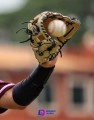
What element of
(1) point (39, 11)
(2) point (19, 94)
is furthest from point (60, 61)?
(2) point (19, 94)

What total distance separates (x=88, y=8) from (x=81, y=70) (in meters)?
19.7

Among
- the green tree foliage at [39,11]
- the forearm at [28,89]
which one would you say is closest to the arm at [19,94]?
the forearm at [28,89]

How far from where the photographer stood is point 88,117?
2388cm

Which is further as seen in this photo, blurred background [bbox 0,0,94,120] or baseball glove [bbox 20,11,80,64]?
blurred background [bbox 0,0,94,120]

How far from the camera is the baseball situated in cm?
411

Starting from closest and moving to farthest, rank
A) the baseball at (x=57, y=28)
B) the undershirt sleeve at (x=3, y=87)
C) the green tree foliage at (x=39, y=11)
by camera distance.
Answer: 1. the baseball at (x=57, y=28)
2. the undershirt sleeve at (x=3, y=87)
3. the green tree foliage at (x=39, y=11)

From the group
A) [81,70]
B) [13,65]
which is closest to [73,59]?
[81,70]

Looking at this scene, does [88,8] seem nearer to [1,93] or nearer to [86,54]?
[86,54]

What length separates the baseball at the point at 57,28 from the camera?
13.5 feet

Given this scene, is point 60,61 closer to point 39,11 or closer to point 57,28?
point 39,11

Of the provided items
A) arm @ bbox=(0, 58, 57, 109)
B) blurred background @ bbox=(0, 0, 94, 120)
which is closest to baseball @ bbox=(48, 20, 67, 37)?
arm @ bbox=(0, 58, 57, 109)

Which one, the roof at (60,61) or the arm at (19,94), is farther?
the roof at (60,61)

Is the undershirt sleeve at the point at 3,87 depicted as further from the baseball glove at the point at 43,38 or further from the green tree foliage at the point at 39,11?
the green tree foliage at the point at 39,11

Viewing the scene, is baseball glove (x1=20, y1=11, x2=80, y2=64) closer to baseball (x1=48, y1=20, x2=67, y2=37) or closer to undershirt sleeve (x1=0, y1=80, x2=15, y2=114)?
baseball (x1=48, y1=20, x2=67, y2=37)
